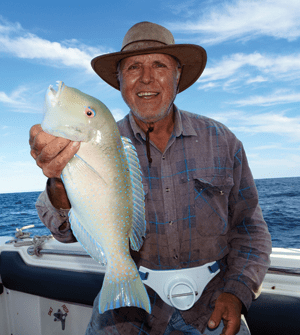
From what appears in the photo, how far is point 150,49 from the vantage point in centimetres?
228

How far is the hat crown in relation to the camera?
241 centimetres

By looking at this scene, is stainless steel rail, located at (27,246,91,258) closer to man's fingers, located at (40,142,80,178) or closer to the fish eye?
man's fingers, located at (40,142,80,178)

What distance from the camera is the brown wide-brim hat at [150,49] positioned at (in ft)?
7.72

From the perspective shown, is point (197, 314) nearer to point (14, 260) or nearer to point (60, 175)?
point (60, 175)

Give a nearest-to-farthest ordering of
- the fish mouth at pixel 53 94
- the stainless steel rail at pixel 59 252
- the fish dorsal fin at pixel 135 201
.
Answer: the fish mouth at pixel 53 94 < the fish dorsal fin at pixel 135 201 < the stainless steel rail at pixel 59 252

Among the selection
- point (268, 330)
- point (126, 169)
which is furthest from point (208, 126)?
point (268, 330)

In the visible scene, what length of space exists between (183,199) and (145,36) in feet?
4.60

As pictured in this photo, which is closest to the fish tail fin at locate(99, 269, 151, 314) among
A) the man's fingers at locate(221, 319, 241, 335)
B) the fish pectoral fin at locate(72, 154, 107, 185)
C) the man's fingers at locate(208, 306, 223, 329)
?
the fish pectoral fin at locate(72, 154, 107, 185)

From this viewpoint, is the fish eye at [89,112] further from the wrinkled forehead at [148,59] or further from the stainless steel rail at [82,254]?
the stainless steel rail at [82,254]

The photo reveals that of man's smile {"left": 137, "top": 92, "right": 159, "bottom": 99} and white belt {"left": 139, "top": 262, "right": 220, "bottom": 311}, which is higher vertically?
man's smile {"left": 137, "top": 92, "right": 159, "bottom": 99}

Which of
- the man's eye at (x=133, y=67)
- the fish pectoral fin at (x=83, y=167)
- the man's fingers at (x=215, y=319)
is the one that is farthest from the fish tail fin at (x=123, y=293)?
the man's eye at (x=133, y=67)

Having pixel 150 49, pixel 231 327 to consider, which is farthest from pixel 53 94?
pixel 231 327

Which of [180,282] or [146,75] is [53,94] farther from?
[180,282]

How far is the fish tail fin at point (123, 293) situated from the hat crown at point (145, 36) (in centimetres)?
181
